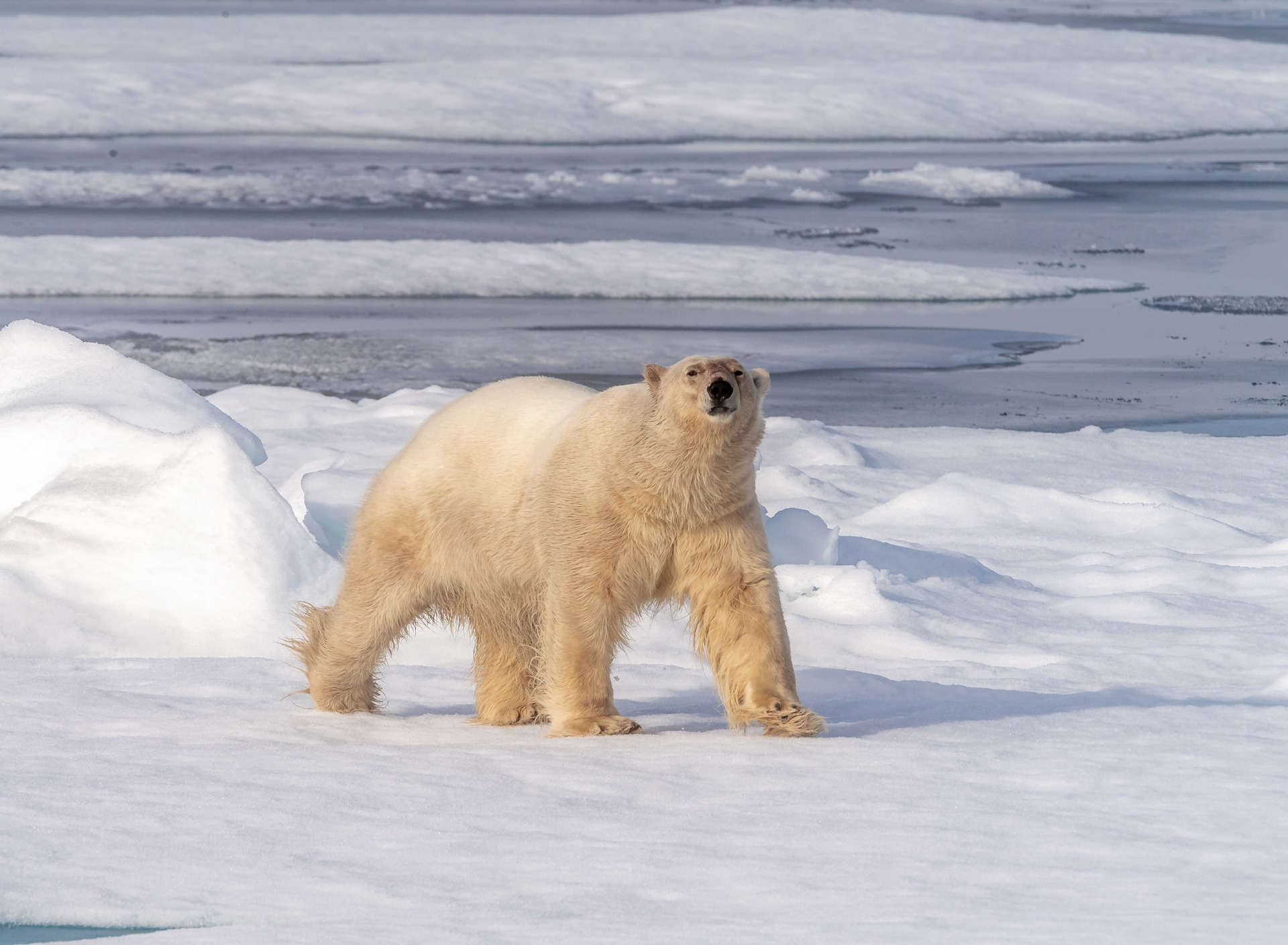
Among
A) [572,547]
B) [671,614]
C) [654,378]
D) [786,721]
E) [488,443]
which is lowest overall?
[786,721]

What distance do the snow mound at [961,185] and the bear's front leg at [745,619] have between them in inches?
518

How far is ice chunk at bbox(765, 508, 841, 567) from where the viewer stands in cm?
491

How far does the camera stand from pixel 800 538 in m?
4.93

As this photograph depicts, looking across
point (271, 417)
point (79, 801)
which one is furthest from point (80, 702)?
point (271, 417)

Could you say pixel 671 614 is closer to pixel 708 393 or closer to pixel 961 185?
pixel 708 393

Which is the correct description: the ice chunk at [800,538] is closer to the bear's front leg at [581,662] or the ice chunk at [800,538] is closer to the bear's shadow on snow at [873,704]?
the bear's shadow on snow at [873,704]

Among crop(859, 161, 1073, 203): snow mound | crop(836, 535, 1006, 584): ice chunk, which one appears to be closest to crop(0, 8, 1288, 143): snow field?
crop(859, 161, 1073, 203): snow mound

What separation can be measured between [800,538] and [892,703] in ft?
4.03

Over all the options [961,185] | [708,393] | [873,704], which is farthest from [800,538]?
[961,185]

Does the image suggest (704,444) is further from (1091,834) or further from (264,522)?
(264,522)

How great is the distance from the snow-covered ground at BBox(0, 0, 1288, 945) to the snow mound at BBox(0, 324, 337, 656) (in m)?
0.01

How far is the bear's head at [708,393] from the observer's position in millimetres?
3115

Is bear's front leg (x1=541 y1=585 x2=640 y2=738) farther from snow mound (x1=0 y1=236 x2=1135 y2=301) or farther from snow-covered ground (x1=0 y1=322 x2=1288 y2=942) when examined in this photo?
snow mound (x1=0 y1=236 x2=1135 y2=301)

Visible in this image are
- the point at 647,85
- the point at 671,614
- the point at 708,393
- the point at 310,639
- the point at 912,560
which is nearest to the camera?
the point at 708,393
